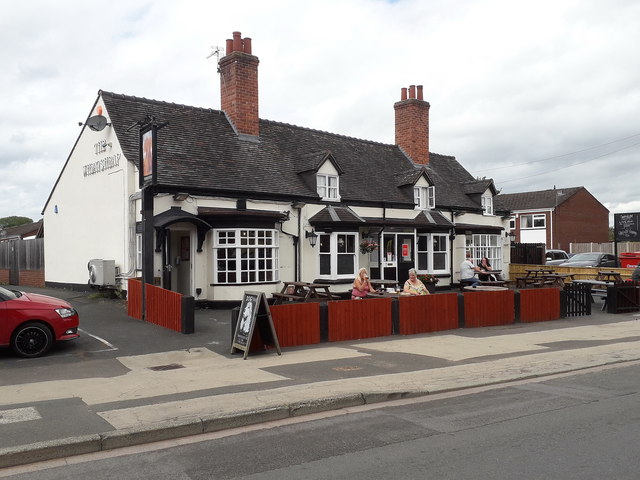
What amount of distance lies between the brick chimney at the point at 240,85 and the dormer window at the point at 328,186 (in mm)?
3036

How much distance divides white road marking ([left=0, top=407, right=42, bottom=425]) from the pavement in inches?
0.5

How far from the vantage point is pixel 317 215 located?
790 inches

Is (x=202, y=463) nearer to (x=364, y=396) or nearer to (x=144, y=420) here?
(x=144, y=420)

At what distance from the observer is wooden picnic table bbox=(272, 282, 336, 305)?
51.4ft

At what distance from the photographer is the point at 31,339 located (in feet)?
34.7

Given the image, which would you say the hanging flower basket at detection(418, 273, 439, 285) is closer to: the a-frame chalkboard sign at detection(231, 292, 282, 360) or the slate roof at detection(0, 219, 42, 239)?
the a-frame chalkboard sign at detection(231, 292, 282, 360)

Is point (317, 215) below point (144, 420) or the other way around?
the other way around

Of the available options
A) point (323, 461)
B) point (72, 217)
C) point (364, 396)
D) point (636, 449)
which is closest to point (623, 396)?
point (636, 449)

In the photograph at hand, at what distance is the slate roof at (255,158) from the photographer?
18000 mm

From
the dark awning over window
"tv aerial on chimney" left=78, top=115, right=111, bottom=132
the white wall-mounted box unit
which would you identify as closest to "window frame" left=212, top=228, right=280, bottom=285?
the white wall-mounted box unit

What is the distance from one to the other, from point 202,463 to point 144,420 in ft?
4.59

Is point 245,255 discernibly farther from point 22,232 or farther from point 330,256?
point 22,232

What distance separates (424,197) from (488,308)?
9913 millimetres

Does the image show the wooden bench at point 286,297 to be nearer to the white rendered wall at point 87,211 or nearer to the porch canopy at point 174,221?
the porch canopy at point 174,221
